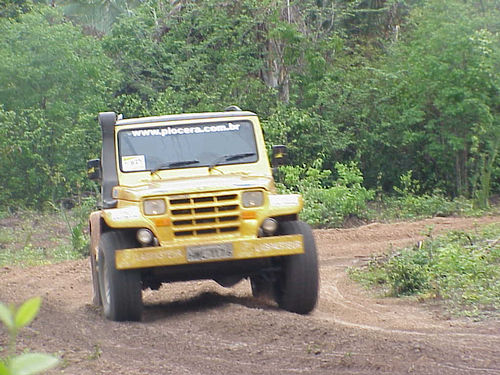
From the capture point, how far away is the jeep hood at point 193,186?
24.1 ft

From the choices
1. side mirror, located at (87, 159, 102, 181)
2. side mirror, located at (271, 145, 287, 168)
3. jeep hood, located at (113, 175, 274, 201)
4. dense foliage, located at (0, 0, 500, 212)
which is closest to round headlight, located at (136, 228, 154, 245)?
jeep hood, located at (113, 175, 274, 201)

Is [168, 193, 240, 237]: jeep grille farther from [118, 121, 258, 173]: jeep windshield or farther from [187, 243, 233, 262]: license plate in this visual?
[118, 121, 258, 173]: jeep windshield

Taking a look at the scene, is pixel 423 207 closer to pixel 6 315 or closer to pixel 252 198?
pixel 252 198

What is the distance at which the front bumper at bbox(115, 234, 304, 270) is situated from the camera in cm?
702

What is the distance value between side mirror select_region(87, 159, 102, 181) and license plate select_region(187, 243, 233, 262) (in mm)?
1848

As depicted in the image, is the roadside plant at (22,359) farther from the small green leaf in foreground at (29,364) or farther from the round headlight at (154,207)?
the round headlight at (154,207)

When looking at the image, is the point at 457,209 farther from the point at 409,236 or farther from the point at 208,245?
the point at 208,245

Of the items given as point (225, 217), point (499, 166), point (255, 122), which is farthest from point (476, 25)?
point (225, 217)

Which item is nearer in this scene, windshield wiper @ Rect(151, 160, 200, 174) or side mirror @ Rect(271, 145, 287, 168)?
windshield wiper @ Rect(151, 160, 200, 174)

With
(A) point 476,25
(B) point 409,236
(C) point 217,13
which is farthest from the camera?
(C) point 217,13

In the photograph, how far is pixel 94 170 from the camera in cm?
859

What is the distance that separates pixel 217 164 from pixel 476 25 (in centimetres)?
1276

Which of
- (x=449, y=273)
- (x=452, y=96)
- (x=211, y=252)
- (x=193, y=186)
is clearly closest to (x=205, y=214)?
(x=193, y=186)

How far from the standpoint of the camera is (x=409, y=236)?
Answer: 47.3 ft
